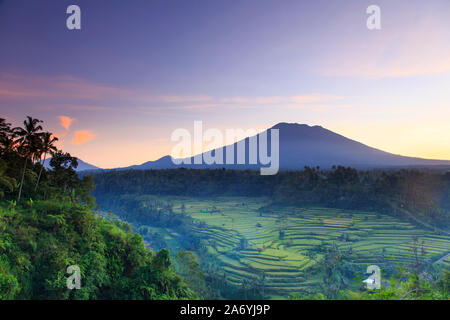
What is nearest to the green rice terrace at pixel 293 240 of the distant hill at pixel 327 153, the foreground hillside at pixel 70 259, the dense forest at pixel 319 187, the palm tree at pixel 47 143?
the dense forest at pixel 319 187

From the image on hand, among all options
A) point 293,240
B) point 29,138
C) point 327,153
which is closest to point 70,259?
point 29,138

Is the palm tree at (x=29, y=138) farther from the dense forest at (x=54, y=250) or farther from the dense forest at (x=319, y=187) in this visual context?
the dense forest at (x=319, y=187)

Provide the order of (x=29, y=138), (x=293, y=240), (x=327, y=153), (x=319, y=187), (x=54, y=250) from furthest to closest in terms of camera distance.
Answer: (x=327, y=153)
(x=319, y=187)
(x=293, y=240)
(x=29, y=138)
(x=54, y=250)

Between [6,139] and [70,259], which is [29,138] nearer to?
[6,139]

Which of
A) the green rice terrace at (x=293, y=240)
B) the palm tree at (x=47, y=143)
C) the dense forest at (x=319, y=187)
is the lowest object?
the green rice terrace at (x=293, y=240)

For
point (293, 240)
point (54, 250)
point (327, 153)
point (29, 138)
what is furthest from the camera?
point (327, 153)
